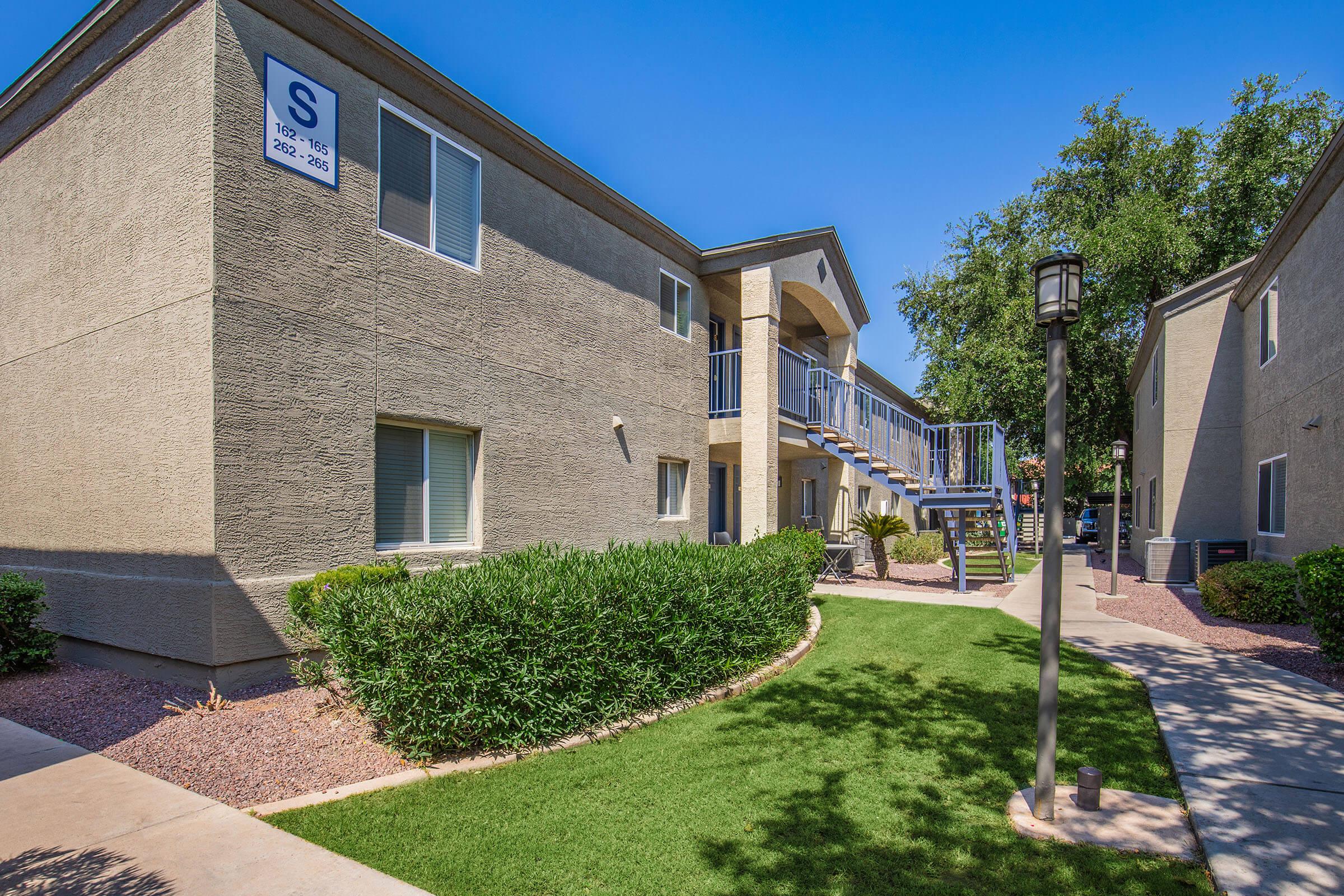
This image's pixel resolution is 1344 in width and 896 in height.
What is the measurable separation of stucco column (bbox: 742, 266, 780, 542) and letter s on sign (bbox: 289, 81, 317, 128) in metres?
7.85

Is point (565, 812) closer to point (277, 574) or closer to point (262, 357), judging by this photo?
point (277, 574)

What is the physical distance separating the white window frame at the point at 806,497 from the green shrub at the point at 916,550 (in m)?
2.84

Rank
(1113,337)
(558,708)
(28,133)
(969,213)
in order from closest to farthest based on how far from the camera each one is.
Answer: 1. (558,708)
2. (28,133)
3. (1113,337)
4. (969,213)

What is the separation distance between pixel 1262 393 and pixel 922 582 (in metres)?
6.75

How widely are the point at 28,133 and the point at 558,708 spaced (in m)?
8.81

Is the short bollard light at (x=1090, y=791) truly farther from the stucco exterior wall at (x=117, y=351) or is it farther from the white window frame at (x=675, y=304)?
the white window frame at (x=675, y=304)

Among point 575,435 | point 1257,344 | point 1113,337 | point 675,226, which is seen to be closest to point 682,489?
point 575,435

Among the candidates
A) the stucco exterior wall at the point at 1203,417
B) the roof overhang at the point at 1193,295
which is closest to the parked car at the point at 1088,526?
the roof overhang at the point at 1193,295

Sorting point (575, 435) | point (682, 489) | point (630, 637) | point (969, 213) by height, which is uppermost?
point (969, 213)

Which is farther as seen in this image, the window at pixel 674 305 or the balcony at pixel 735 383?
the balcony at pixel 735 383

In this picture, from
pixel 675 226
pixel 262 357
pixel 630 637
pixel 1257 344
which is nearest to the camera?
pixel 630 637

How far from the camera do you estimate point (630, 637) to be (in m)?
5.81

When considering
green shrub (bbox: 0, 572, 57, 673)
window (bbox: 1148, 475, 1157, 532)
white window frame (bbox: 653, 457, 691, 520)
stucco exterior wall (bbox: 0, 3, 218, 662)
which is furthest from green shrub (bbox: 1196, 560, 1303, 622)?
green shrub (bbox: 0, 572, 57, 673)

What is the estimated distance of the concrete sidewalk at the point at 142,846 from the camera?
129 inches
